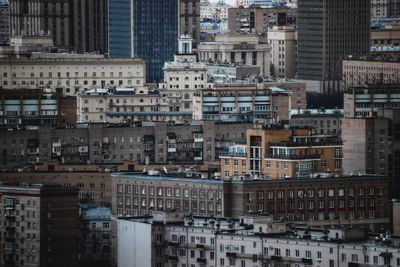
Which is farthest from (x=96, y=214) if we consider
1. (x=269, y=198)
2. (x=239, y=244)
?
(x=239, y=244)

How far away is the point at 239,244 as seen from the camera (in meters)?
150

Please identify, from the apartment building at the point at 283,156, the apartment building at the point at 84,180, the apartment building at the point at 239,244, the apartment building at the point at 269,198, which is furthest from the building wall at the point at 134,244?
the apartment building at the point at 84,180

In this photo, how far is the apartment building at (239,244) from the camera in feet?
469

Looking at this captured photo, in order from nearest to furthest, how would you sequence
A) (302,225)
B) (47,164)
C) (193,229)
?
(193,229)
(302,225)
(47,164)

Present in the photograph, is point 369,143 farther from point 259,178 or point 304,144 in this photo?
point 259,178

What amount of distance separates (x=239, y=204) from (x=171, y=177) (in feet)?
24.9

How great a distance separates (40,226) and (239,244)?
20.6 meters

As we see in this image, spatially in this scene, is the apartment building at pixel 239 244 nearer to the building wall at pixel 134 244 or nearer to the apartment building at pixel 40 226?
the building wall at pixel 134 244

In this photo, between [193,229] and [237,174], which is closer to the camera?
[193,229]

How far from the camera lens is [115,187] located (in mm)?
179125

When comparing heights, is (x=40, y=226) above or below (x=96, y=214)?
above

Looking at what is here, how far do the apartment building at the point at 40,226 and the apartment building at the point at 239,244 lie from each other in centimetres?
559

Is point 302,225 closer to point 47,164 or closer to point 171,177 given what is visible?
point 171,177

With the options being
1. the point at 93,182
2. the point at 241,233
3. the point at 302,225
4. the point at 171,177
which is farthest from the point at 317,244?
the point at 93,182
